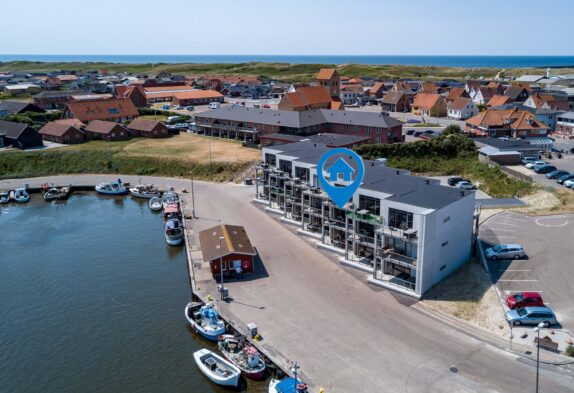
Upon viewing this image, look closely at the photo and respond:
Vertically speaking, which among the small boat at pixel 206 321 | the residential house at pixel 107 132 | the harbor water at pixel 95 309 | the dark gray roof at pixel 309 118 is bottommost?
the harbor water at pixel 95 309

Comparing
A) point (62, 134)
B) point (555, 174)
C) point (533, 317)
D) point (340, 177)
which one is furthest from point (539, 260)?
point (62, 134)

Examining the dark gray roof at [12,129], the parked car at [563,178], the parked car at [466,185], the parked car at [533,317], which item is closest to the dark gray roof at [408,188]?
the parked car at [533,317]

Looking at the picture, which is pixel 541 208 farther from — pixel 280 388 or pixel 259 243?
pixel 280 388

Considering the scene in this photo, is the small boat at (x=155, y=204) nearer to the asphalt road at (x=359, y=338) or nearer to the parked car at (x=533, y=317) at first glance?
the asphalt road at (x=359, y=338)

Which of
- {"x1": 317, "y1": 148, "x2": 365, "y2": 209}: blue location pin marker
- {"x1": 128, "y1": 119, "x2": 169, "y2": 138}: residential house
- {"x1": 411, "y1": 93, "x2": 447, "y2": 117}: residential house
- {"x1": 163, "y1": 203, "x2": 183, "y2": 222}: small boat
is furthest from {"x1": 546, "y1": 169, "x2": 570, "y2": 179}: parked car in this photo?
{"x1": 128, "y1": 119, "x2": 169, "y2": 138}: residential house

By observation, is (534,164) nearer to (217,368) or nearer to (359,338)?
(359,338)

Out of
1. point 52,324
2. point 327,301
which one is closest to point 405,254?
point 327,301

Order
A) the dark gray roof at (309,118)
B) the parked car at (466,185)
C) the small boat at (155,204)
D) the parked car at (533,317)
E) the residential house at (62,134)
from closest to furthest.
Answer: the parked car at (533,317)
the small boat at (155,204)
the parked car at (466,185)
the dark gray roof at (309,118)
the residential house at (62,134)
